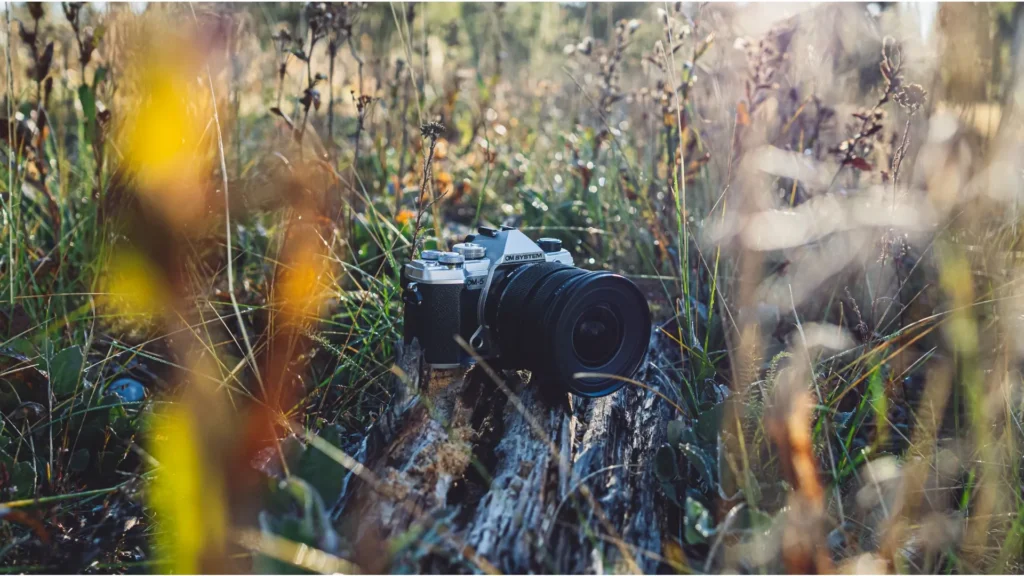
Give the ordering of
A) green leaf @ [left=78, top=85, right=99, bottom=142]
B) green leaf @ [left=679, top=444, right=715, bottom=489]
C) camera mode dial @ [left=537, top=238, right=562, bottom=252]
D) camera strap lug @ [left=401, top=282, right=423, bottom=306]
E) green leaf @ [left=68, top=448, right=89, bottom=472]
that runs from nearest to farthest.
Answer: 1. green leaf @ [left=679, top=444, right=715, bottom=489]
2. green leaf @ [left=68, top=448, right=89, bottom=472]
3. camera strap lug @ [left=401, top=282, right=423, bottom=306]
4. camera mode dial @ [left=537, top=238, right=562, bottom=252]
5. green leaf @ [left=78, top=85, right=99, bottom=142]

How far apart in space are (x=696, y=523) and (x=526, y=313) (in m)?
0.47

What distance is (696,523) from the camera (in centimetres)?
106

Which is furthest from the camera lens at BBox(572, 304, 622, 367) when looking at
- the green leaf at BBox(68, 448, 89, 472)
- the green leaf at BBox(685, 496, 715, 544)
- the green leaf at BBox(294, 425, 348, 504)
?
the green leaf at BBox(68, 448, 89, 472)

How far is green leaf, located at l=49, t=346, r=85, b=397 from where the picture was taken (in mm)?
1363

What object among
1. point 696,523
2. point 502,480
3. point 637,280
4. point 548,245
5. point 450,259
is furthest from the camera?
point 637,280

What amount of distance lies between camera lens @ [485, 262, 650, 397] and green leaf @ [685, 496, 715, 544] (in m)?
0.29

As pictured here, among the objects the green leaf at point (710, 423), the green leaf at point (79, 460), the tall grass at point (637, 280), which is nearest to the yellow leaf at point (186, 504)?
the tall grass at point (637, 280)

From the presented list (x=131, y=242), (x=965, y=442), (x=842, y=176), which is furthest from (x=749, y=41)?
(x=131, y=242)

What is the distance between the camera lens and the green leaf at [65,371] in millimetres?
1363

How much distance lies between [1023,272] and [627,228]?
1014mm

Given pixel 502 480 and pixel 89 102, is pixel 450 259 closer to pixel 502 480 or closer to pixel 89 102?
pixel 502 480

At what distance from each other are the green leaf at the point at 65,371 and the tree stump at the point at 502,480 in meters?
0.56

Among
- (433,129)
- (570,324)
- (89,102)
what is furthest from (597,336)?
(89,102)

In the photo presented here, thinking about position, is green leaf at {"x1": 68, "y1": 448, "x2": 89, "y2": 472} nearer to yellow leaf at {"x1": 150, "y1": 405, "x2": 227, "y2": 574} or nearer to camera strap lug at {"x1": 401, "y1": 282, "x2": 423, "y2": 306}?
yellow leaf at {"x1": 150, "y1": 405, "x2": 227, "y2": 574}
